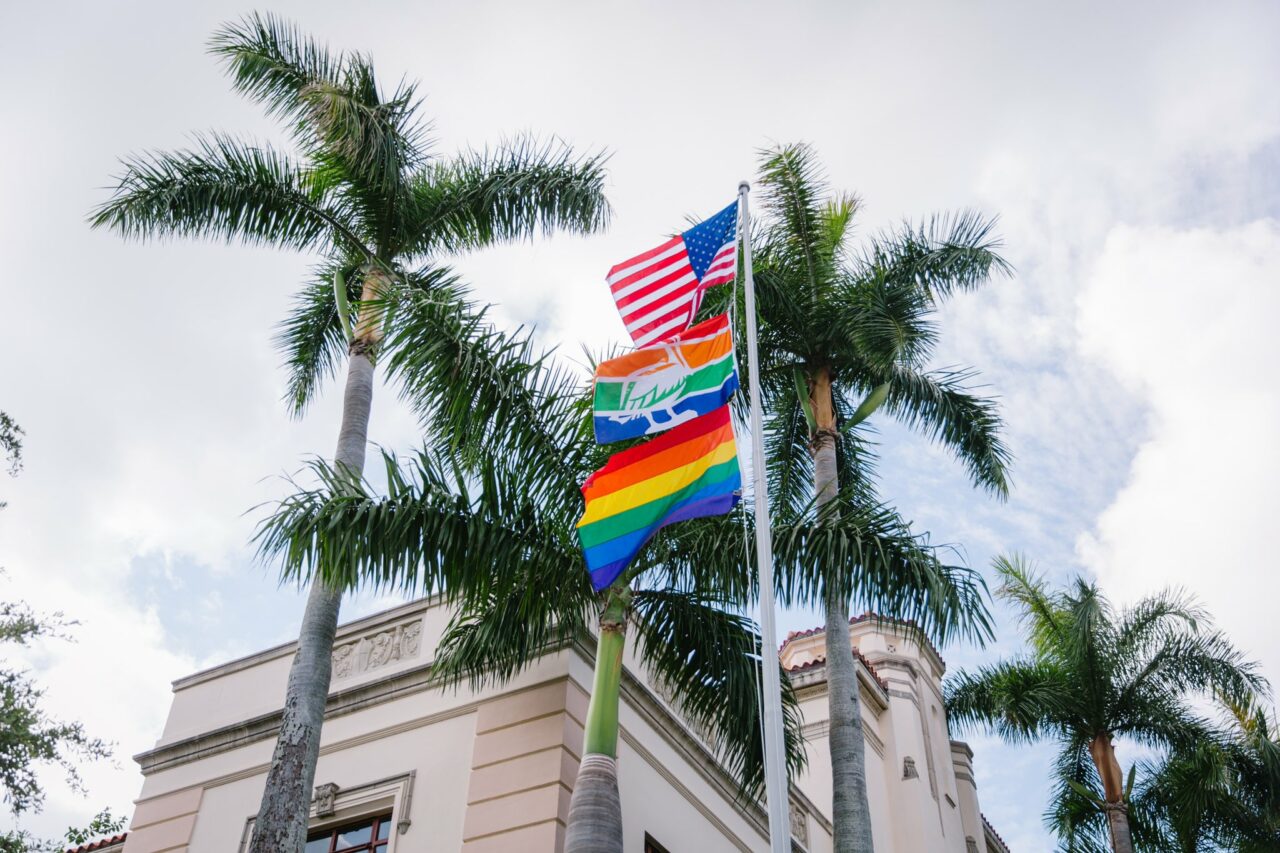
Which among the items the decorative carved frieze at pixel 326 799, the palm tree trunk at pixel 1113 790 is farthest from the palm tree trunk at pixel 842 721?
the palm tree trunk at pixel 1113 790

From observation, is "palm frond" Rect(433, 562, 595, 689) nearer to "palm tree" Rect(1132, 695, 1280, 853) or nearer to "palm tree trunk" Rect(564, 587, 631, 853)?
"palm tree trunk" Rect(564, 587, 631, 853)

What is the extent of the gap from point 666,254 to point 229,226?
267 inches

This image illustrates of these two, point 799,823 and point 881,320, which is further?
point 799,823

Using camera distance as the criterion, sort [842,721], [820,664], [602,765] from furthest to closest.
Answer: [820,664] → [842,721] → [602,765]

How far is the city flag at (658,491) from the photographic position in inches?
415

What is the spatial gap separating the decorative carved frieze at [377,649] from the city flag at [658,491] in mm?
5360

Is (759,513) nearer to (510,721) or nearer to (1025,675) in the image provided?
(510,721)

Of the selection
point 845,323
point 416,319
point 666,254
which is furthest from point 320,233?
point 845,323

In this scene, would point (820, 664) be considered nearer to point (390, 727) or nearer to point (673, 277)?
point (390, 727)

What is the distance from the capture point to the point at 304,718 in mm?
12266

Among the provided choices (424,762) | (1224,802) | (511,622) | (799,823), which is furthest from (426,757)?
(1224,802)

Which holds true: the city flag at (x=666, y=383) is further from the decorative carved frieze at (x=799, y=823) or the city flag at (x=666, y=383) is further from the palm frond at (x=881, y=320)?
the decorative carved frieze at (x=799, y=823)

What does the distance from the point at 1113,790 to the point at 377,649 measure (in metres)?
13.0

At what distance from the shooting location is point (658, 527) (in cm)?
1076
